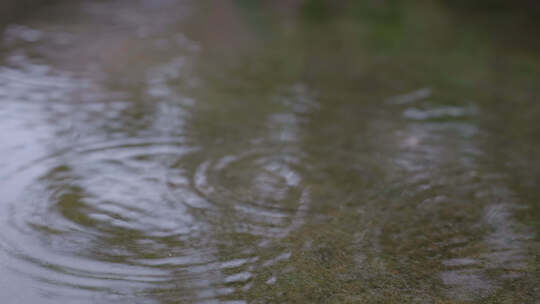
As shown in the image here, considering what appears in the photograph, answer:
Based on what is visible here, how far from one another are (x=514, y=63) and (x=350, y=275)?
13.1ft

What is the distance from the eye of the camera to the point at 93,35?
552cm

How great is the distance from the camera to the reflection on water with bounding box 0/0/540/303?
78.5 inches

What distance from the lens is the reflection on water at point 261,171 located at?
6.55 ft

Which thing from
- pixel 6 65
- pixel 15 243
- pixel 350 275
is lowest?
pixel 350 275

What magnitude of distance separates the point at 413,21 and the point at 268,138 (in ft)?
15.0

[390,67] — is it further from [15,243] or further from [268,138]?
[15,243]

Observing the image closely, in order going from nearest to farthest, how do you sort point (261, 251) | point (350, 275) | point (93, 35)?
1. point (350, 275)
2. point (261, 251)
3. point (93, 35)

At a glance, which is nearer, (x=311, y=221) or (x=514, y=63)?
(x=311, y=221)

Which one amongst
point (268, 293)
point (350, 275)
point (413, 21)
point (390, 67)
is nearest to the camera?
point (268, 293)

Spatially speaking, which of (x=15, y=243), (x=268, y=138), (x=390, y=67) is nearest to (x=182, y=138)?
(x=268, y=138)

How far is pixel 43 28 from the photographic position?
5590 mm

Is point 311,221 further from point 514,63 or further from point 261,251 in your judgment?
point 514,63

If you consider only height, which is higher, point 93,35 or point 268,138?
point 93,35

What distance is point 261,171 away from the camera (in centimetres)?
291
